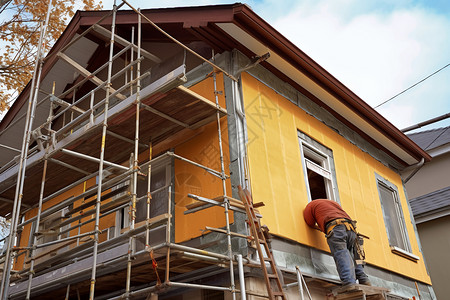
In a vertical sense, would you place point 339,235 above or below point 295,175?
below

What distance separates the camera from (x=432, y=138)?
67.6ft

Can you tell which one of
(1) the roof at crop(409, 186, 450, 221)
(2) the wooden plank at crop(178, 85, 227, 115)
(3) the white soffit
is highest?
(3) the white soffit

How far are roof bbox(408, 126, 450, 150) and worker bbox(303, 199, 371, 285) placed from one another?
12.4 m

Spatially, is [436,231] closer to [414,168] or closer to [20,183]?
[414,168]

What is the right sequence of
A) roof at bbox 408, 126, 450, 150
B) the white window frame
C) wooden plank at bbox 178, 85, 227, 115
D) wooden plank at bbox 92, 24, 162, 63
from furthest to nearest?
roof at bbox 408, 126, 450, 150 < the white window frame < wooden plank at bbox 92, 24, 162, 63 < wooden plank at bbox 178, 85, 227, 115

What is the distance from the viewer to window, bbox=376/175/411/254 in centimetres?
1122

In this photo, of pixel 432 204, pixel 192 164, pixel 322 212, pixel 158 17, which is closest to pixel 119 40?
pixel 158 17

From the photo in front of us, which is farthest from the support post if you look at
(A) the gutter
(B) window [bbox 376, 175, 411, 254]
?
(A) the gutter

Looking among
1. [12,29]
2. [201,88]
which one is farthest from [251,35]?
[12,29]

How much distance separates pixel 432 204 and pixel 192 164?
10.6 m

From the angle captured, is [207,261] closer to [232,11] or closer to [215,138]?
[215,138]

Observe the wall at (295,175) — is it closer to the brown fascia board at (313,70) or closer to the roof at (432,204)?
the brown fascia board at (313,70)

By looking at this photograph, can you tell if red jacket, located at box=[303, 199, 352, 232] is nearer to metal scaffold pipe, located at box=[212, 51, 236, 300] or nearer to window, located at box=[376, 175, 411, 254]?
metal scaffold pipe, located at box=[212, 51, 236, 300]

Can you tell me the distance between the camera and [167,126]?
798 cm
